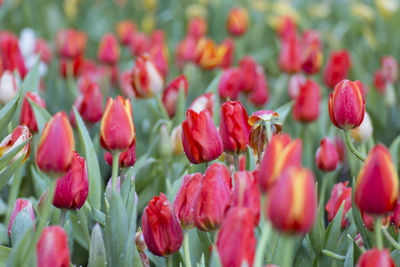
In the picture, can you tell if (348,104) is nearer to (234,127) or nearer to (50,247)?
(234,127)

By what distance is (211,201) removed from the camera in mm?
845

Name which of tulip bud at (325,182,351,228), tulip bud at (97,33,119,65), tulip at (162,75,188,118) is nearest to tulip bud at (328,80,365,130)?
tulip bud at (325,182,351,228)

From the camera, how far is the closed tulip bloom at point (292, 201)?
60 centimetres

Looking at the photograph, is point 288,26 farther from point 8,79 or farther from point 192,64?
point 8,79

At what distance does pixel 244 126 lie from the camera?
3.63 ft

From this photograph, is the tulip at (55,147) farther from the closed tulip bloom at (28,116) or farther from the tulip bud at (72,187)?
the closed tulip bloom at (28,116)

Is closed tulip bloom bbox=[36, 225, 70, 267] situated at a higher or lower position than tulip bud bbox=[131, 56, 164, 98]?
lower

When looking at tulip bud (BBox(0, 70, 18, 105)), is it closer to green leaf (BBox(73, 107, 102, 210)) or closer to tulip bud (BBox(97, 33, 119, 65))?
green leaf (BBox(73, 107, 102, 210))

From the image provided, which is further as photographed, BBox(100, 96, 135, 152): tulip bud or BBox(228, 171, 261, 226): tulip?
BBox(100, 96, 135, 152): tulip bud

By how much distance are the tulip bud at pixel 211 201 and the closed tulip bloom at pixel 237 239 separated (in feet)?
0.38

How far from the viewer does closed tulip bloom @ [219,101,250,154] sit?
1.09 meters

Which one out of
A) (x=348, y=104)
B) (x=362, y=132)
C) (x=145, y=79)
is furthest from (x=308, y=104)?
(x=348, y=104)

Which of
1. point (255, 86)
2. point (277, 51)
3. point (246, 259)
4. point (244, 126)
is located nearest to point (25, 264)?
point (246, 259)

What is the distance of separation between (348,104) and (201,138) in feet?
0.90
